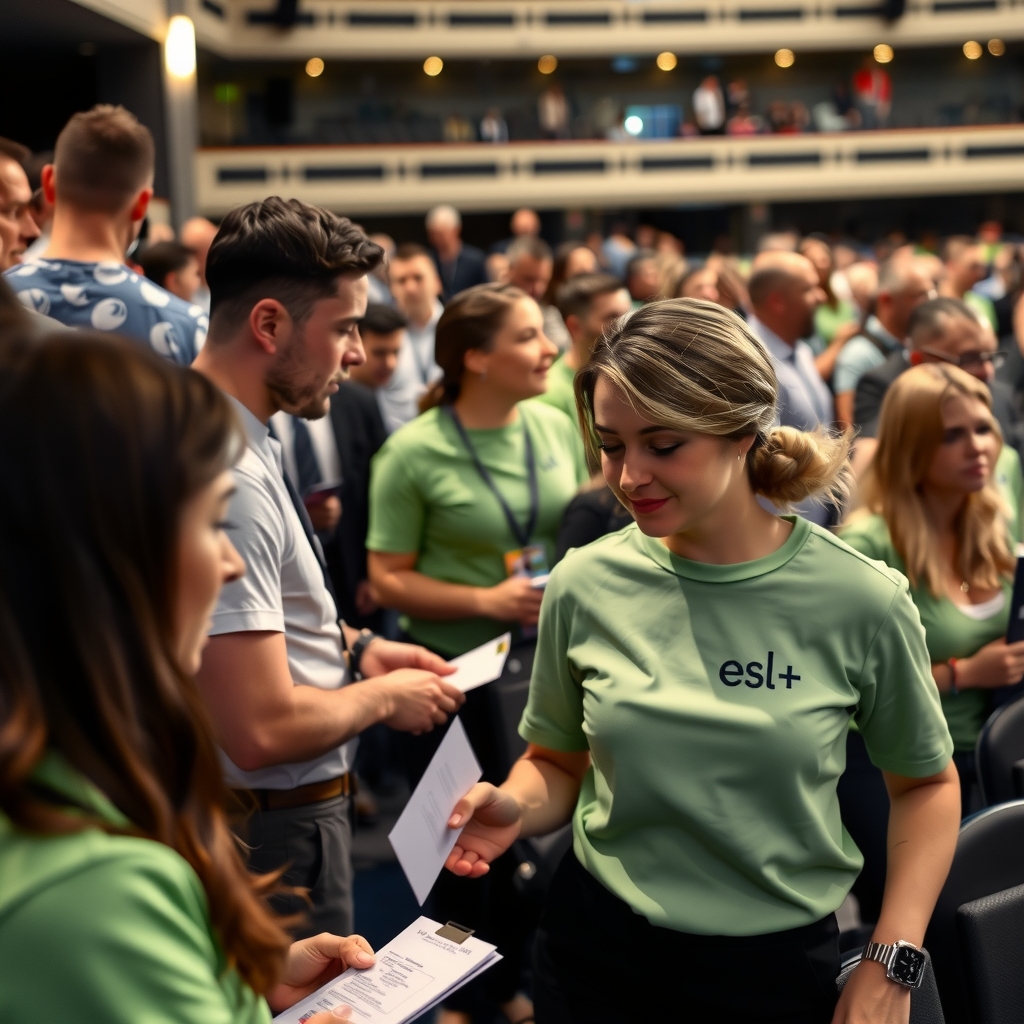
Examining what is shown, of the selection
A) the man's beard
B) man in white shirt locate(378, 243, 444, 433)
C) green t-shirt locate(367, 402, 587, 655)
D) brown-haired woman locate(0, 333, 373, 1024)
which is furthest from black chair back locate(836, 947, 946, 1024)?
man in white shirt locate(378, 243, 444, 433)

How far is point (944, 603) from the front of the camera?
8.77 ft

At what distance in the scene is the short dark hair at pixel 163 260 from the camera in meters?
5.42

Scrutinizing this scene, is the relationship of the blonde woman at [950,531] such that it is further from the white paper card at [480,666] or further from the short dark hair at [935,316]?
the short dark hair at [935,316]

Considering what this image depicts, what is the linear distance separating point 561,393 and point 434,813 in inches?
107

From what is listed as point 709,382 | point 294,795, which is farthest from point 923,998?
point 294,795

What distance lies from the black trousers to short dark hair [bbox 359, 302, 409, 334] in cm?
354

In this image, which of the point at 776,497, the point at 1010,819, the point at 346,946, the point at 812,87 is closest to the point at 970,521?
the point at 1010,819

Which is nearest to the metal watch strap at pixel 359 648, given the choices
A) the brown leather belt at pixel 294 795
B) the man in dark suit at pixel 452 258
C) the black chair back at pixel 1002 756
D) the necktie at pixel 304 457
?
the brown leather belt at pixel 294 795

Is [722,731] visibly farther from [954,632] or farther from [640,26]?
[640,26]

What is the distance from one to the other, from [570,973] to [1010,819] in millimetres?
794

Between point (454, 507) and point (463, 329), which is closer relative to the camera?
point (454, 507)

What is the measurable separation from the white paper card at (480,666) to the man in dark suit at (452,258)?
7333 millimetres

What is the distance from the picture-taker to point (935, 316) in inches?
155

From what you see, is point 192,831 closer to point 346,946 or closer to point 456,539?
point 346,946
